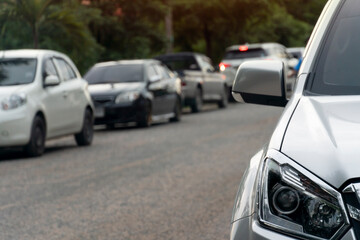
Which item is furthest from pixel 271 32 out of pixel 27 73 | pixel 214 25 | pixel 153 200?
pixel 153 200

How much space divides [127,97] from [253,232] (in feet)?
57.5

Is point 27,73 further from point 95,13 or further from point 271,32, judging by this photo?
point 271,32

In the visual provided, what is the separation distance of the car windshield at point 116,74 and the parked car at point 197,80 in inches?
183

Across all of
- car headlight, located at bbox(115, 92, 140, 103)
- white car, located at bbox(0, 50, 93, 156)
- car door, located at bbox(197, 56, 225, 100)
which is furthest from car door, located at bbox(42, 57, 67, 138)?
car door, located at bbox(197, 56, 225, 100)

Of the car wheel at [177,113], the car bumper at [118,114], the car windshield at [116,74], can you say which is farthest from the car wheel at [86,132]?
the car wheel at [177,113]

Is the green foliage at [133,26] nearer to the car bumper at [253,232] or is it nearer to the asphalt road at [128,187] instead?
the asphalt road at [128,187]

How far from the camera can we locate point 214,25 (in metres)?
46.8

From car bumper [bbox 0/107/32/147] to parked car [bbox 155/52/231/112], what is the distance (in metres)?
13.3

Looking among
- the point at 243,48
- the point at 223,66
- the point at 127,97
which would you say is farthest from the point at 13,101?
the point at 243,48

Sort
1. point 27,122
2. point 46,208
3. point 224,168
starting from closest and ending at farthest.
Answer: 1. point 46,208
2. point 224,168
3. point 27,122

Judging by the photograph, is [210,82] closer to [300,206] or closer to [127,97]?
[127,97]

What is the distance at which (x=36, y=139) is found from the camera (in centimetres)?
1418

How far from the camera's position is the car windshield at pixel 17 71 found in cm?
1443

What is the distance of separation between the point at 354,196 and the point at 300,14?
77.2 metres
